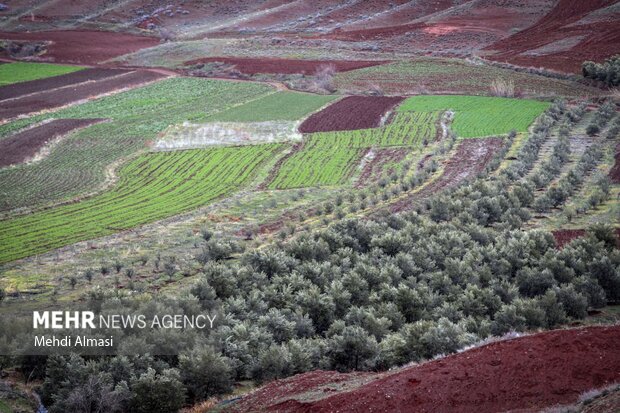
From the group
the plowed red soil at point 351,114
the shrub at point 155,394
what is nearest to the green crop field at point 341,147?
the plowed red soil at point 351,114

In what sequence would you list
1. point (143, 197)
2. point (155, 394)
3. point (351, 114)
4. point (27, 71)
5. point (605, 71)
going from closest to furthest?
1. point (155, 394)
2. point (143, 197)
3. point (351, 114)
4. point (605, 71)
5. point (27, 71)

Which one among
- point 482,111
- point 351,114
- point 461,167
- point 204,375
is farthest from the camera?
point 351,114

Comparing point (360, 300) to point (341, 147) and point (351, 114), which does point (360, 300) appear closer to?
point (341, 147)

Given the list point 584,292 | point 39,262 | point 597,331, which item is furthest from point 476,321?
point 39,262

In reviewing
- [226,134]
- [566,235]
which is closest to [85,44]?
[226,134]

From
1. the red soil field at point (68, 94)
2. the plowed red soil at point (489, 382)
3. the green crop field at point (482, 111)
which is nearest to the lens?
the plowed red soil at point (489, 382)

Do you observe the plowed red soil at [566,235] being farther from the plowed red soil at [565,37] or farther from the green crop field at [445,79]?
the plowed red soil at [565,37]

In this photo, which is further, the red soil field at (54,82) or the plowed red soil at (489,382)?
the red soil field at (54,82)
